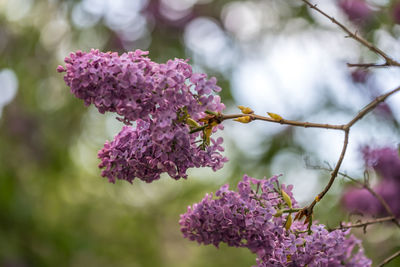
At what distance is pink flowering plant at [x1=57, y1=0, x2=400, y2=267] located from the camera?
115 cm

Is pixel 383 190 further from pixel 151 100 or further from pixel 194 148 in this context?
pixel 151 100

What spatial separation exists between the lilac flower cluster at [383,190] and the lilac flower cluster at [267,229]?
106 centimetres

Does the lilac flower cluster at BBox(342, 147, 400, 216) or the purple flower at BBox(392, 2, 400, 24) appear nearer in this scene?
the purple flower at BBox(392, 2, 400, 24)

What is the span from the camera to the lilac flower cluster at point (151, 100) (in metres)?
1.14

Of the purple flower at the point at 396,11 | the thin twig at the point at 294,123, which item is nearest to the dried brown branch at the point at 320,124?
the thin twig at the point at 294,123

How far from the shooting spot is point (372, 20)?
8.57ft

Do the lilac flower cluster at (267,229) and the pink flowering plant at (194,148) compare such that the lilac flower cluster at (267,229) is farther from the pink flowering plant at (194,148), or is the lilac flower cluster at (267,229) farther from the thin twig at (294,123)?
the thin twig at (294,123)

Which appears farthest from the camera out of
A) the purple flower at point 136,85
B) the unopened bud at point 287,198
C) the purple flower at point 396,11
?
the purple flower at point 396,11

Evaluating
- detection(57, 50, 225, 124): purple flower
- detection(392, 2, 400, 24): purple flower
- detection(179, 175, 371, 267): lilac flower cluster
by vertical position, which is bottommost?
detection(179, 175, 371, 267): lilac flower cluster

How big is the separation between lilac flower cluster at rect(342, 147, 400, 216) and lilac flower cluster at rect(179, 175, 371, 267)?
3.48 feet

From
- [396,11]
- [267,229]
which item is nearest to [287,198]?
[267,229]

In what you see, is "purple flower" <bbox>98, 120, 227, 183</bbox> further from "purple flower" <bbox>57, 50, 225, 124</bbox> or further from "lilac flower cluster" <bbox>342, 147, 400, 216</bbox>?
"lilac flower cluster" <bbox>342, 147, 400, 216</bbox>

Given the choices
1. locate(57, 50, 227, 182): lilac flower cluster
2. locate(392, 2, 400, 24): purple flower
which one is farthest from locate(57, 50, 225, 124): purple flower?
locate(392, 2, 400, 24): purple flower

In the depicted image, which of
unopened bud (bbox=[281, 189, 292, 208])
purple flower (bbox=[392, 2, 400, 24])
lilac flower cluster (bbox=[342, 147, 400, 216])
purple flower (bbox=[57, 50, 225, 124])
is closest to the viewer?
purple flower (bbox=[57, 50, 225, 124])
